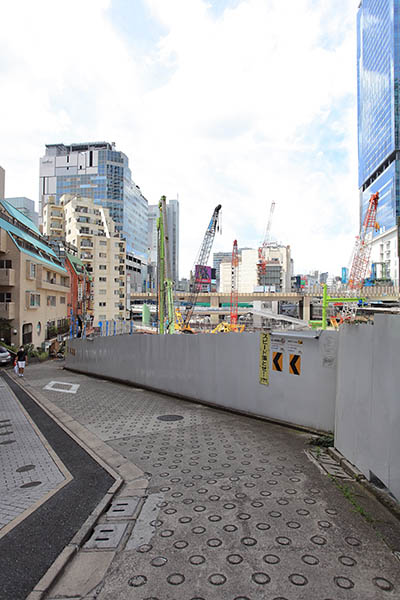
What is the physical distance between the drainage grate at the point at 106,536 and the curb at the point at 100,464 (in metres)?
0.08

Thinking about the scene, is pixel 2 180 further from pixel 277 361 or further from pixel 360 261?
pixel 360 261

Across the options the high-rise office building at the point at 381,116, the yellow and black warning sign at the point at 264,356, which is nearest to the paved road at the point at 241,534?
the yellow and black warning sign at the point at 264,356

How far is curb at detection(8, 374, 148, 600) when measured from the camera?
3244 millimetres

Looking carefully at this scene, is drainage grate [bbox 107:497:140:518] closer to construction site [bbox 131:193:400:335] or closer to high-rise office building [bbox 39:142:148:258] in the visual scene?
construction site [bbox 131:193:400:335]

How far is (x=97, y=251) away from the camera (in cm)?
7662

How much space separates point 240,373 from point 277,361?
1.34 m

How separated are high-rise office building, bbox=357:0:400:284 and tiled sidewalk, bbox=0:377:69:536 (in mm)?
98345

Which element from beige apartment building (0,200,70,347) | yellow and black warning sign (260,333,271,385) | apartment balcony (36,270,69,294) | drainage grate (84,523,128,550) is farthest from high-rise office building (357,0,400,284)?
drainage grate (84,523,128,550)

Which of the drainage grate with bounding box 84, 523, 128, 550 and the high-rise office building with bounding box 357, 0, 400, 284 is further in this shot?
the high-rise office building with bounding box 357, 0, 400, 284

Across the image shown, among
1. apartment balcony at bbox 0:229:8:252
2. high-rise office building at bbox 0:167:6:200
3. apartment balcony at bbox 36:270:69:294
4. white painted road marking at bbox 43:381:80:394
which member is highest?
high-rise office building at bbox 0:167:6:200

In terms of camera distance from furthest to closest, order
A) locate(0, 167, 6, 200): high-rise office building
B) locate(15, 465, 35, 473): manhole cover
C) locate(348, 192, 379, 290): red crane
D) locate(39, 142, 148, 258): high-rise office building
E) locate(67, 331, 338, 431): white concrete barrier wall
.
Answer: locate(39, 142, 148, 258): high-rise office building → locate(348, 192, 379, 290): red crane → locate(0, 167, 6, 200): high-rise office building → locate(67, 331, 338, 431): white concrete barrier wall → locate(15, 465, 35, 473): manhole cover

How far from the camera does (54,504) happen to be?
4637 mm

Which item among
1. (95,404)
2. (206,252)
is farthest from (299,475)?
(206,252)

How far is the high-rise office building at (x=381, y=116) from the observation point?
103875 mm
